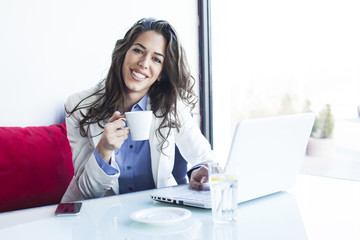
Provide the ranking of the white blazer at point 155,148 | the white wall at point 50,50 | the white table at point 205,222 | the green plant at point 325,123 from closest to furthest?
the white table at point 205,222 → the white blazer at point 155,148 → the white wall at point 50,50 → the green plant at point 325,123

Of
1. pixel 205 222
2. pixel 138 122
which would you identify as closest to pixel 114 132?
pixel 138 122

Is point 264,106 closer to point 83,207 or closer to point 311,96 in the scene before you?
point 311,96

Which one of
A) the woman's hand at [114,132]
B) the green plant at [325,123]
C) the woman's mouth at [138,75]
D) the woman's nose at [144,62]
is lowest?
the green plant at [325,123]

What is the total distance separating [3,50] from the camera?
1.69 meters

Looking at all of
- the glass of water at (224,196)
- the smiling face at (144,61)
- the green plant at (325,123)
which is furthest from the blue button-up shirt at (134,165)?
the green plant at (325,123)

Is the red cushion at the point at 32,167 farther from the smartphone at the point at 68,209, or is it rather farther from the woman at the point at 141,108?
the smartphone at the point at 68,209

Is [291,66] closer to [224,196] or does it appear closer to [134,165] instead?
[134,165]

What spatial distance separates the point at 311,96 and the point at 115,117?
5.63 ft

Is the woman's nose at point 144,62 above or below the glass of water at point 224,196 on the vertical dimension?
above

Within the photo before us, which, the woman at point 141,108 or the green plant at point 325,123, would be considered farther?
the green plant at point 325,123

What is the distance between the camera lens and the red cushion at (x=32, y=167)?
1.44 m

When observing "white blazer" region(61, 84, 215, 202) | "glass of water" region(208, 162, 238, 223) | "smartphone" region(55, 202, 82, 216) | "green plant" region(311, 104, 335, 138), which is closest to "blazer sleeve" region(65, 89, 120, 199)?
"white blazer" region(61, 84, 215, 202)

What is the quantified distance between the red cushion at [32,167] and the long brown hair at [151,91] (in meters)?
0.18

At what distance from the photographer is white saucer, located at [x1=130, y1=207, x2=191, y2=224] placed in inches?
32.8
